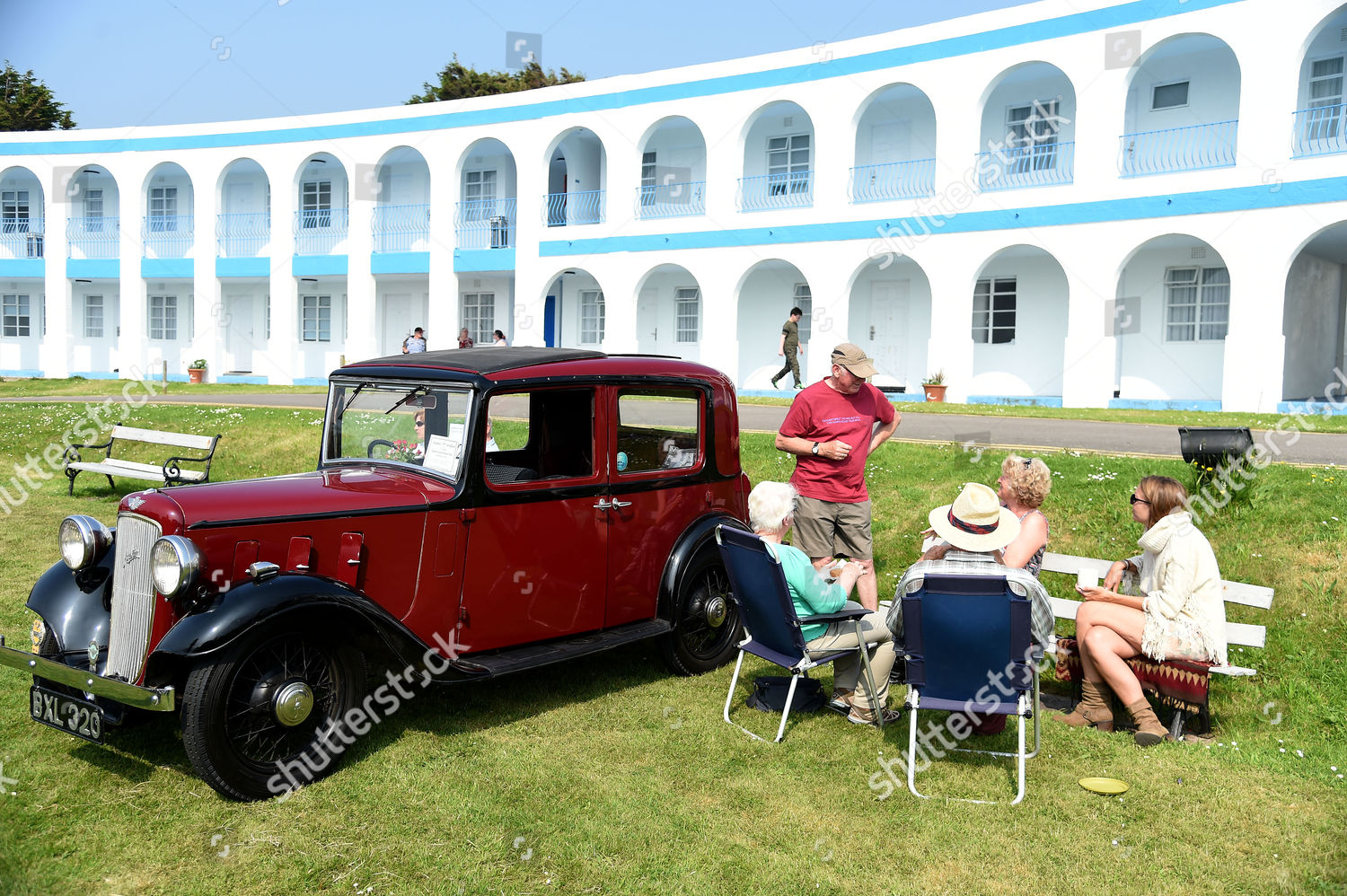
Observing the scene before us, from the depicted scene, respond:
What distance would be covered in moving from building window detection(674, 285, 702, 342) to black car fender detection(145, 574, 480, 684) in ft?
75.9

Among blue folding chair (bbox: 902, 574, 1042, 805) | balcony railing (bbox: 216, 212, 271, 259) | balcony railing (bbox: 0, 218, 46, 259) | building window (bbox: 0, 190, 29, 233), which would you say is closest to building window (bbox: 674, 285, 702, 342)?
balcony railing (bbox: 216, 212, 271, 259)

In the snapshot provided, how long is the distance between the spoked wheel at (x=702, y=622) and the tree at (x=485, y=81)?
38.4m

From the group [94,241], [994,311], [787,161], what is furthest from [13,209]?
[994,311]

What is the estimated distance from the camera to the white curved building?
1870 centimetres

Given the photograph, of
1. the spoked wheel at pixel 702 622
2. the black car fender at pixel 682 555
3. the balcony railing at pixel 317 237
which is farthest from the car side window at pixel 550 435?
the balcony railing at pixel 317 237

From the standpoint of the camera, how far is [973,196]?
68.6 ft

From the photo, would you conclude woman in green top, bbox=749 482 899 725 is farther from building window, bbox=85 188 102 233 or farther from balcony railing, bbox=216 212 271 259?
building window, bbox=85 188 102 233

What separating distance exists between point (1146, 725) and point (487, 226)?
25.9 m

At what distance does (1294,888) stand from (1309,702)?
2.27 m

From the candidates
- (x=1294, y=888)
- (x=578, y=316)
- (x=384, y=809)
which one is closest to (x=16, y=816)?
(x=384, y=809)

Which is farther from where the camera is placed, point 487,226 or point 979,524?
point 487,226

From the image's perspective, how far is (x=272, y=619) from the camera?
13.2ft

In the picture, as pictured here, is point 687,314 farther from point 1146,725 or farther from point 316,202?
point 1146,725

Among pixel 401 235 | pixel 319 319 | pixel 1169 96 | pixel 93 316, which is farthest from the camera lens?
pixel 93 316
